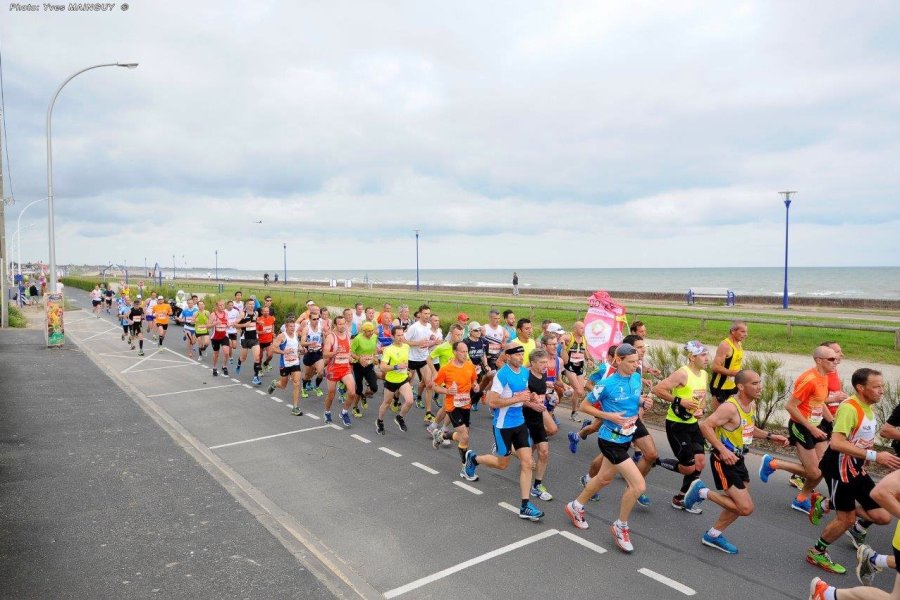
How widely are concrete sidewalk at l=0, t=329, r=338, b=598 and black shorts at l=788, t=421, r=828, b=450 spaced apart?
5.30 metres

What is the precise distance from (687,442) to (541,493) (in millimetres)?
1826

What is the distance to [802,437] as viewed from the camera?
655cm

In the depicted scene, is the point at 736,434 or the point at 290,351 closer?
the point at 736,434

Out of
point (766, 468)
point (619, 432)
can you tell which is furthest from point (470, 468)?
point (766, 468)

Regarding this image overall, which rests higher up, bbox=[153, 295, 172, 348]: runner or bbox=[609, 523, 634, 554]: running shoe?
bbox=[153, 295, 172, 348]: runner

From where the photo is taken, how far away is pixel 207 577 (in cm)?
500

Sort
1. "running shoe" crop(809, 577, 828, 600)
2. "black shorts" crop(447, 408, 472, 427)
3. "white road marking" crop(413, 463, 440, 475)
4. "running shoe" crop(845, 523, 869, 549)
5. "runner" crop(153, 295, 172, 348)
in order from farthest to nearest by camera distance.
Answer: "runner" crop(153, 295, 172, 348), "black shorts" crop(447, 408, 472, 427), "white road marking" crop(413, 463, 440, 475), "running shoe" crop(845, 523, 869, 549), "running shoe" crop(809, 577, 828, 600)

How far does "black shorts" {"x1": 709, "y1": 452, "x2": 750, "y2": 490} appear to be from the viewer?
220 inches

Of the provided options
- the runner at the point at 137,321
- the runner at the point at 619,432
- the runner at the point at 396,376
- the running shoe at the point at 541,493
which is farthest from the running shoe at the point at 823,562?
the runner at the point at 137,321

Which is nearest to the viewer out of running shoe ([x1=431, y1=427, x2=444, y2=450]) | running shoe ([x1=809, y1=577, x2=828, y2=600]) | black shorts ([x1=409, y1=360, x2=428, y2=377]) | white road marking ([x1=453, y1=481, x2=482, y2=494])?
running shoe ([x1=809, y1=577, x2=828, y2=600])

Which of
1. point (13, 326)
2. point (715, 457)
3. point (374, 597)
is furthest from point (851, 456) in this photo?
point (13, 326)

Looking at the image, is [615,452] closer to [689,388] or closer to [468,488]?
[689,388]

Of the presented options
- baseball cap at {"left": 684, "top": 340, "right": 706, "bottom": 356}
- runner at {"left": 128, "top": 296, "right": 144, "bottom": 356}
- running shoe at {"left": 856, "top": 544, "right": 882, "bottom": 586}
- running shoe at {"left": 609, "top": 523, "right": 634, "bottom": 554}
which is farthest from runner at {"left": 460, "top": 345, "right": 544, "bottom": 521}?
runner at {"left": 128, "top": 296, "right": 144, "bottom": 356}

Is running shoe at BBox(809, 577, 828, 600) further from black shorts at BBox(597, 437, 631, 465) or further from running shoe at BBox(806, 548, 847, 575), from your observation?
black shorts at BBox(597, 437, 631, 465)
